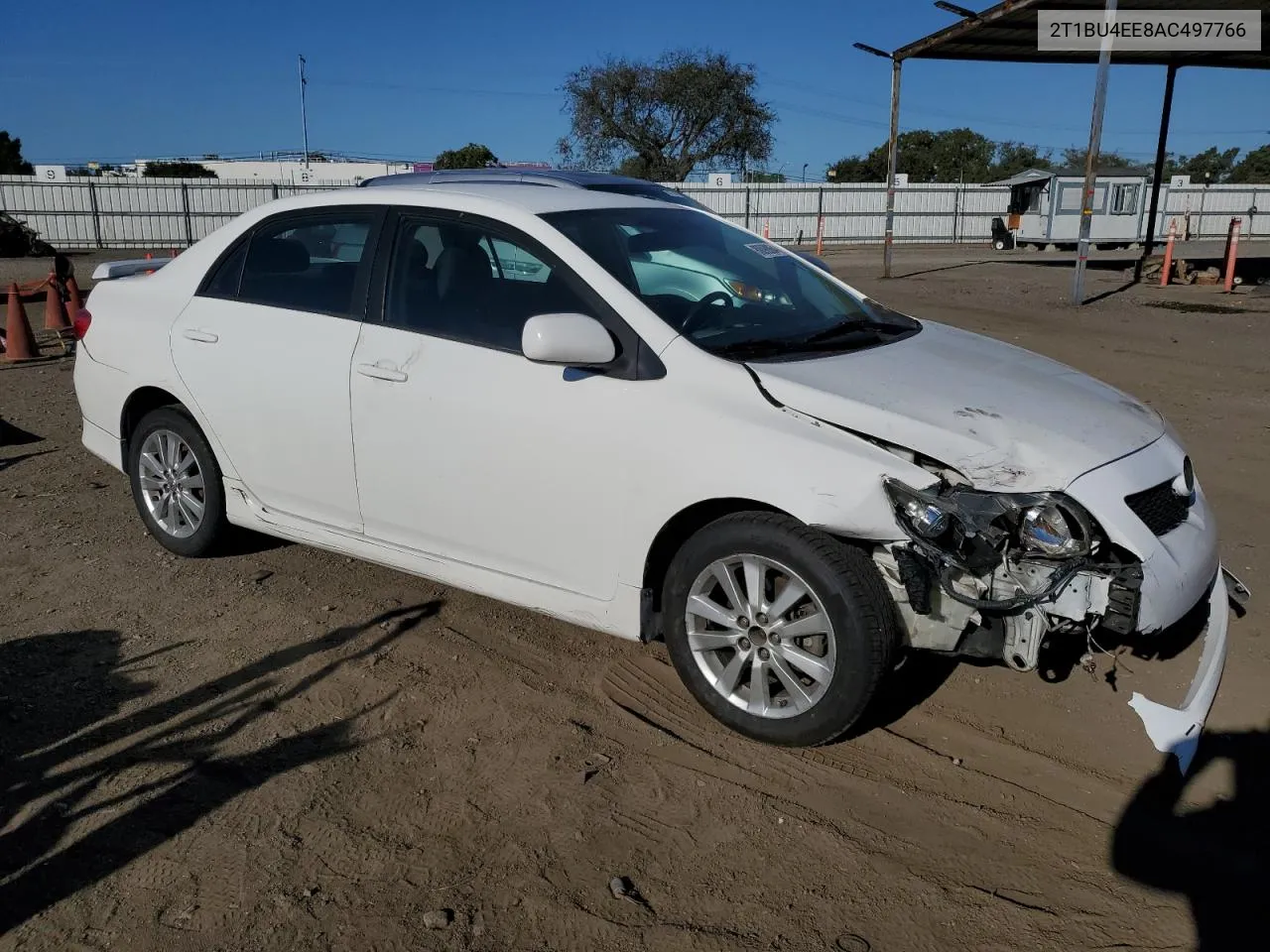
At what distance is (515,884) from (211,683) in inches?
68.6

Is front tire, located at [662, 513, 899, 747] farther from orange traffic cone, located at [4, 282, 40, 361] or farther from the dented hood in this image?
orange traffic cone, located at [4, 282, 40, 361]

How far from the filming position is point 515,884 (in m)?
2.95

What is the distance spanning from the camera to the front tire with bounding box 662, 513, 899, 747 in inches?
132

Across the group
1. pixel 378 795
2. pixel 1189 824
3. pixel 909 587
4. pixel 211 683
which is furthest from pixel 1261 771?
pixel 211 683

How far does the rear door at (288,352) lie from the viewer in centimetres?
447

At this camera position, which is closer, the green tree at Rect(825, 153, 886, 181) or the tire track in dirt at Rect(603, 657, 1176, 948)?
the tire track in dirt at Rect(603, 657, 1176, 948)

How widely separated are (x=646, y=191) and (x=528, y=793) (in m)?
3.35

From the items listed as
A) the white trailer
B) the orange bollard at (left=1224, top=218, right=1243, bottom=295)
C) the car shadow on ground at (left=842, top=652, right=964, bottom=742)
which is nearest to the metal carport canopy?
the orange bollard at (left=1224, top=218, right=1243, bottom=295)

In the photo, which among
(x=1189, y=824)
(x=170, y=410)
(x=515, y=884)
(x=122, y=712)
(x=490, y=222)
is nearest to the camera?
(x=515, y=884)

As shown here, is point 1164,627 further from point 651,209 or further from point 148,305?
point 148,305

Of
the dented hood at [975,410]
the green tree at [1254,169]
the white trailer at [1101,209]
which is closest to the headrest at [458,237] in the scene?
the dented hood at [975,410]

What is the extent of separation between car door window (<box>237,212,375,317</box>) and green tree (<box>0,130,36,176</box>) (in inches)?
2503

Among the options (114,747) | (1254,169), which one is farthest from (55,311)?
(1254,169)

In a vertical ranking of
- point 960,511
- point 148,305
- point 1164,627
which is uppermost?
point 148,305
